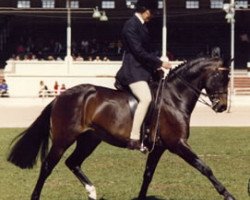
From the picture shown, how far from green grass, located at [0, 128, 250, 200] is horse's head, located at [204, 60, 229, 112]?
1622 mm

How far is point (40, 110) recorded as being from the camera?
3719cm

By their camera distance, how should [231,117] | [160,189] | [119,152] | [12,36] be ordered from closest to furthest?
[160,189]
[119,152]
[231,117]
[12,36]

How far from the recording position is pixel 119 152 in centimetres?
1786

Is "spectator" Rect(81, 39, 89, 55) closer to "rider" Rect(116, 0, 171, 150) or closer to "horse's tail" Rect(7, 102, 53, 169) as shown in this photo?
"horse's tail" Rect(7, 102, 53, 169)

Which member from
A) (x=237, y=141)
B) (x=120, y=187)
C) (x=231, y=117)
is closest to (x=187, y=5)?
(x=231, y=117)

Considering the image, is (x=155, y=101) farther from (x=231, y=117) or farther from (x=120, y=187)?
(x=231, y=117)

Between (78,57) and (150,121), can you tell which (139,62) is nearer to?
(150,121)

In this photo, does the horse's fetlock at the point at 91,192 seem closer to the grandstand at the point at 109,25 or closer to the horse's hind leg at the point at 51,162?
the horse's hind leg at the point at 51,162

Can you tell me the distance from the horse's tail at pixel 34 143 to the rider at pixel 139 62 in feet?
4.84

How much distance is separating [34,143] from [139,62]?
2.15 metres

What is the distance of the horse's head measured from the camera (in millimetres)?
10570

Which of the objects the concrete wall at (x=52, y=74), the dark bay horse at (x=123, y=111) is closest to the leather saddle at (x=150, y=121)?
the dark bay horse at (x=123, y=111)

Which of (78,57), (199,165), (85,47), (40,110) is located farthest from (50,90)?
(199,165)

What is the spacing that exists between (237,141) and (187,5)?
139ft
